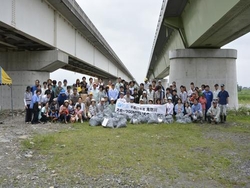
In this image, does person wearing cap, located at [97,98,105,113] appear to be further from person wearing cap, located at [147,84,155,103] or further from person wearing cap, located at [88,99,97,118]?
person wearing cap, located at [147,84,155,103]

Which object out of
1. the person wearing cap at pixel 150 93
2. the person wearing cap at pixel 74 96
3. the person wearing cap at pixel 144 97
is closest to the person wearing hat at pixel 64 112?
the person wearing cap at pixel 74 96

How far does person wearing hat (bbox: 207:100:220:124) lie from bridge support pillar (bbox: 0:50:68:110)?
982 centimetres

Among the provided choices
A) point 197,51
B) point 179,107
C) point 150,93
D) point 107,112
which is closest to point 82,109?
point 107,112

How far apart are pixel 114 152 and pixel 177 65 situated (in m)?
12.7

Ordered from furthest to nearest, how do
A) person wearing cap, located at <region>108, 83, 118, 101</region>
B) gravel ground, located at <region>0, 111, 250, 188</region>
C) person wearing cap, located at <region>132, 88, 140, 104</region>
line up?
person wearing cap, located at <region>132, 88, 140, 104</region>, person wearing cap, located at <region>108, 83, 118, 101</region>, gravel ground, located at <region>0, 111, 250, 188</region>

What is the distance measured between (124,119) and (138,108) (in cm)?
176

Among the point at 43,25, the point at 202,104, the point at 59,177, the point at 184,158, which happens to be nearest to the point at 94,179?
the point at 59,177

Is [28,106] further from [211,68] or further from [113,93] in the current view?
[211,68]

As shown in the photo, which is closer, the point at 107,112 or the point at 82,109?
the point at 107,112

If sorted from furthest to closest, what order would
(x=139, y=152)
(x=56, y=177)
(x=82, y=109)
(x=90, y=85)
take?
(x=90, y=85) → (x=82, y=109) → (x=139, y=152) → (x=56, y=177)

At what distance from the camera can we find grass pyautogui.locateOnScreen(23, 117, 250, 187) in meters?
5.52

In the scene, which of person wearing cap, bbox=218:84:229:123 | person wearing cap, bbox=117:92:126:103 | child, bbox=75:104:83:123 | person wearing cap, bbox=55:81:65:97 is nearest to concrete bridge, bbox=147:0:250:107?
person wearing cap, bbox=218:84:229:123

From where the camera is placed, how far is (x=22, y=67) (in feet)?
57.6

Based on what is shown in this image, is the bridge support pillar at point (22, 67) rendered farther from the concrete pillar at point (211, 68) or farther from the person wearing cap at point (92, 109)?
the concrete pillar at point (211, 68)
